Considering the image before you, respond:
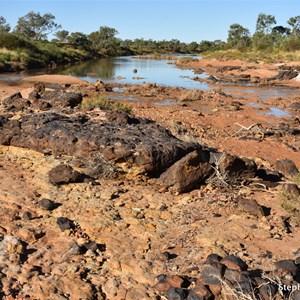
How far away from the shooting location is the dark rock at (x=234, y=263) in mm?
4035

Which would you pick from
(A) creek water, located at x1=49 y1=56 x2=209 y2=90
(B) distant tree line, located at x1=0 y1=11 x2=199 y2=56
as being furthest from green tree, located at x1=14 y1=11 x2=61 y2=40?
(A) creek water, located at x1=49 y1=56 x2=209 y2=90

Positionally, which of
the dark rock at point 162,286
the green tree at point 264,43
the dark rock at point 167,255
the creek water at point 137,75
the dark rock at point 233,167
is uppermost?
the green tree at point 264,43

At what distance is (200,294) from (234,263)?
599 millimetres

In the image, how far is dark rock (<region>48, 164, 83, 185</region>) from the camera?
6.27m

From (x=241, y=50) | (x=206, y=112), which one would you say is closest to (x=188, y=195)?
(x=206, y=112)

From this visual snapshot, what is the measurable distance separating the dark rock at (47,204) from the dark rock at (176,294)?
2.40 m

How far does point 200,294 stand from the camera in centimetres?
366

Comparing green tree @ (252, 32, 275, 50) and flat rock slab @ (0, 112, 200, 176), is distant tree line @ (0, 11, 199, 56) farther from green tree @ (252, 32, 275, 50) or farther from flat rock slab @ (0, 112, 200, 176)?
flat rock slab @ (0, 112, 200, 176)

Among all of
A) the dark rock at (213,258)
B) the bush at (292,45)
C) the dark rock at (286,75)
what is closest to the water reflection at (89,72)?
the dark rock at (286,75)

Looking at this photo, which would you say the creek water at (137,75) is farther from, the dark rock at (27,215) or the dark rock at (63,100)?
the dark rock at (27,215)

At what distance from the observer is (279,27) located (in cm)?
8294

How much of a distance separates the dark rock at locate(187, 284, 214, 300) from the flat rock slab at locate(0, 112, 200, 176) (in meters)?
3.04

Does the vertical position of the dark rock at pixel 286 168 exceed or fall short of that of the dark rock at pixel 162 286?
it exceeds it

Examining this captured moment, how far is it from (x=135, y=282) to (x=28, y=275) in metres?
1.10
